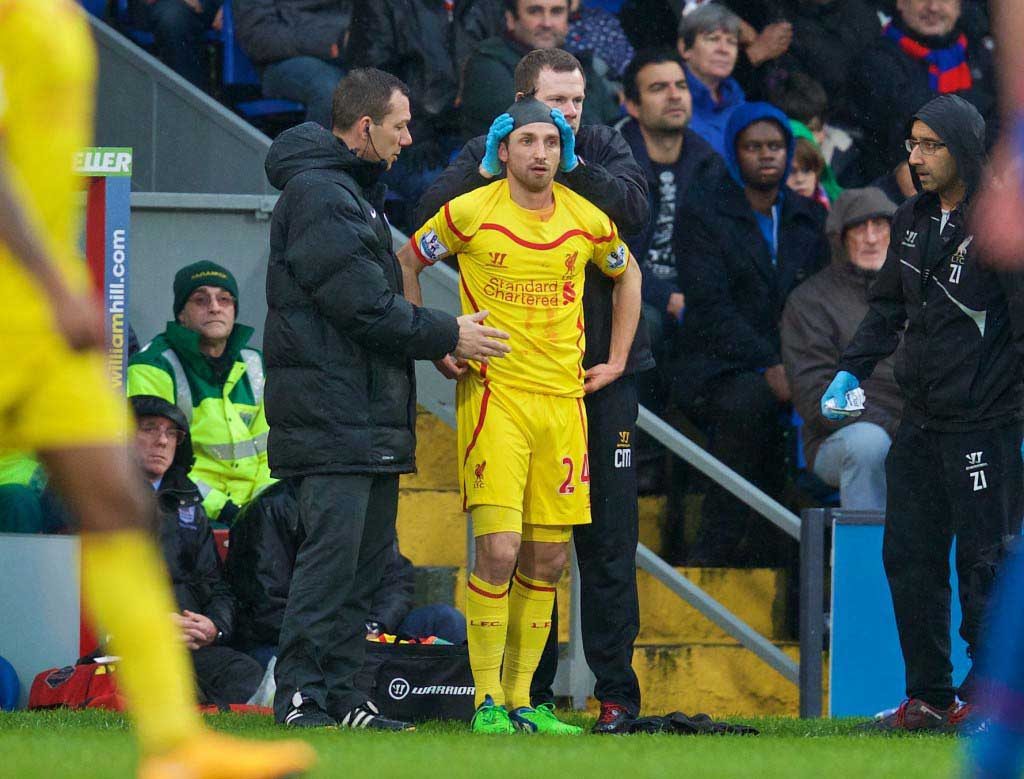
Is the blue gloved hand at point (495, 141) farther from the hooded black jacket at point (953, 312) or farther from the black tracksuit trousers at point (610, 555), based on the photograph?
the hooded black jacket at point (953, 312)

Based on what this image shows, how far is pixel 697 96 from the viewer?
11750 mm

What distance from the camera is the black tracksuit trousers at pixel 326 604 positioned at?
698 centimetres

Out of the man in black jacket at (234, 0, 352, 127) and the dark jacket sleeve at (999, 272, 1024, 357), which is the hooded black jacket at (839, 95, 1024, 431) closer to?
the dark jacket sleeve at (999, 272, 1024, 357)

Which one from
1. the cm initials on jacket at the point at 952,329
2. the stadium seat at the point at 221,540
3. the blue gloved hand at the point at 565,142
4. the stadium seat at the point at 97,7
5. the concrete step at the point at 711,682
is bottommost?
the concrete step at the point at 711,682

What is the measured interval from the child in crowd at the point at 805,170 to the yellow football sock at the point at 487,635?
5126 mm

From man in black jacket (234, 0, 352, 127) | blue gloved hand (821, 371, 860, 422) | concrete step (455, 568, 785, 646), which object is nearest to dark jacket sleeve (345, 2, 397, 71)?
man in black jacket (234, 0, 352, 127)

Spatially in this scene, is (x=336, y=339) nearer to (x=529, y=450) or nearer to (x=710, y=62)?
(x=529, y=450)

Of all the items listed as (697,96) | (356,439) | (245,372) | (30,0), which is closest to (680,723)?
(356,439)

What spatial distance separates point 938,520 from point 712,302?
335 cm

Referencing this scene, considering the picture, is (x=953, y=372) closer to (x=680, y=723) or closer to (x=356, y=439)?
(x=680, y=723)

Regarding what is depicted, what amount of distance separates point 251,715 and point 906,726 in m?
2.51

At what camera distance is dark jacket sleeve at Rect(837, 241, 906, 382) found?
7.86 metres

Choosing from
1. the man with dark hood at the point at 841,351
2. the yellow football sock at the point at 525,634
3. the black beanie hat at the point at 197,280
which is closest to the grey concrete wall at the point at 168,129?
the black beanie hat at the point at 197,280

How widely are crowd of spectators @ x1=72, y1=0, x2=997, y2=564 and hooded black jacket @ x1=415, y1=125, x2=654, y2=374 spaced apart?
2.20m
